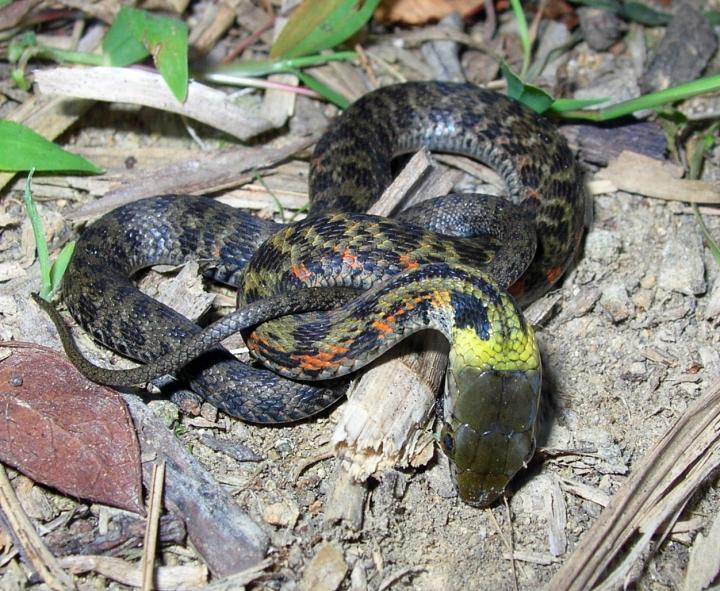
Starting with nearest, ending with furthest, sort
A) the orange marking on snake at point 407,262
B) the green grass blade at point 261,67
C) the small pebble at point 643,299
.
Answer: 1. the orange marking on snake at point 407,262
2. the small pebble at point 643,299
3. the green grass blade at point 261,67

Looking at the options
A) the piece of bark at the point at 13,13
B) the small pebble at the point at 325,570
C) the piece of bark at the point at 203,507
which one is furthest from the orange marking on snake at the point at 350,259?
the piece of bark at the point at 13,13

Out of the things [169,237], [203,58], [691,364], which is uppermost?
[203,58]

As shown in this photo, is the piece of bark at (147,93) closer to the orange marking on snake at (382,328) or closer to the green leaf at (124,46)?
the green leaf at (124,46)

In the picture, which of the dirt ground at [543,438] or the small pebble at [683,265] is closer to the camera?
the dirt ground at [543,438]

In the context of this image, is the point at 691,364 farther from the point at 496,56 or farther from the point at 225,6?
the point at 225,6

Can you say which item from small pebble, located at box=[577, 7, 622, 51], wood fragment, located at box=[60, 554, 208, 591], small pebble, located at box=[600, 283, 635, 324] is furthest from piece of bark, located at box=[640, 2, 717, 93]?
wood fragment, located at box=[60, 554, 208, 591]

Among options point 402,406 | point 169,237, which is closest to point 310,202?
point 169,237

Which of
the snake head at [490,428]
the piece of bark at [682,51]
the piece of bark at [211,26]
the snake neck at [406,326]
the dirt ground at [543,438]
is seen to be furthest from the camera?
the piece of bark at [682,51]
